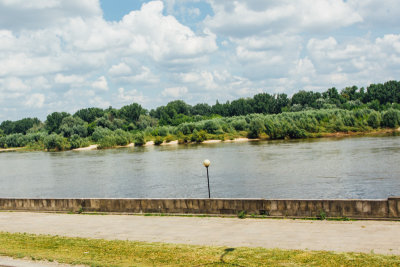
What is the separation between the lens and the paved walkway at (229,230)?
12.6 metres

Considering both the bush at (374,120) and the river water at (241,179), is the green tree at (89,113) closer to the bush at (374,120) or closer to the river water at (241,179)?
the bush at (374,120)

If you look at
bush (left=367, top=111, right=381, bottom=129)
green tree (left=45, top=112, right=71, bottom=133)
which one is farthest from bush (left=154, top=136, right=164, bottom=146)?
green tree (left=45, top=112, right=71, bottom=133)

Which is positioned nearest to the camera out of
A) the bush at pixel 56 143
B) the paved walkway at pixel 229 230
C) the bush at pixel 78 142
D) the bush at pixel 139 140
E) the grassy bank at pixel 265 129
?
the paved walkway at pixel 229 230

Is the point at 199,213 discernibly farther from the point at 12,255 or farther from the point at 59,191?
the point at 59,191

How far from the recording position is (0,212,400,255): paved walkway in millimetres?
12609

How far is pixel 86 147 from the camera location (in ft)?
400

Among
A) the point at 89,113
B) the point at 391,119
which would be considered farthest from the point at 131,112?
the point at 391,119

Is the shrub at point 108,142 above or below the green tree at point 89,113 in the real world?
below

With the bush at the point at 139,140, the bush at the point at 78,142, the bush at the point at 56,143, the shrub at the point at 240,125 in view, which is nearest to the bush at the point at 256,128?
the shrub at the point at 240,125

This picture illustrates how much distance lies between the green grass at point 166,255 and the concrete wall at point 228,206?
4557mm

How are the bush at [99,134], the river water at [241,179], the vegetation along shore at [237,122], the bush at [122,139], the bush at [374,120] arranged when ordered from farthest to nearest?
the bush at [99,134] < the bush at [122,139] < the vegetation along shore at [237,122] < the bush at [374,120] < the river water at [241,179]

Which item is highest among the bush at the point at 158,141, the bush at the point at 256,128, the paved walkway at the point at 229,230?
the bush at the point at 256,128

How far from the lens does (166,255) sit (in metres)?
11.9

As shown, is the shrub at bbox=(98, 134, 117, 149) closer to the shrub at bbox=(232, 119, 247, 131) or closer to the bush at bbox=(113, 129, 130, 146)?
the bush at bbox=(113, 129, 130, 146)
